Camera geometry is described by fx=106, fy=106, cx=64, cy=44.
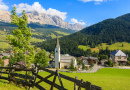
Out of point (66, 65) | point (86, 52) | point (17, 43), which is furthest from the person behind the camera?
point (86, 52)

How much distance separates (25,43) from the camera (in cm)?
2230

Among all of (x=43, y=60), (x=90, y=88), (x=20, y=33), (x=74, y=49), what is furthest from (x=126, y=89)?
(x=74, y=49)

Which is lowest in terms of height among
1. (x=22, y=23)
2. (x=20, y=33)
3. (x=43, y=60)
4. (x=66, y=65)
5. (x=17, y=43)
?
(x=66, y=65)

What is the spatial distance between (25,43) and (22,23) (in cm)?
433

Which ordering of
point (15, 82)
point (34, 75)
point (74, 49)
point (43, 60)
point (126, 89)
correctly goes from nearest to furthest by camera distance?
1. point (34, 75)
2. point (15, 82)
3. point (126, 89)
4. point (43, 60)
5. point (74, 49)

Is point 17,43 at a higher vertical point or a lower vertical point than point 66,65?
higher

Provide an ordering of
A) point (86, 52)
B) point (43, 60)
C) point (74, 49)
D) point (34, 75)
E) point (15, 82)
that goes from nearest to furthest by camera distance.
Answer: point (34, 75) < point (15, 82) < point (43, 60) < point (86, 52) < point (74, 49)

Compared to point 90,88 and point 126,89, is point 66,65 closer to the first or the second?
point 126,89

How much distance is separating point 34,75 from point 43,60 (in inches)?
2211

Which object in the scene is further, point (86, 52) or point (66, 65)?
point (86, 52)

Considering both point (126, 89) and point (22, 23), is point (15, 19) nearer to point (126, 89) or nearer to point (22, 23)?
point (22, 23)

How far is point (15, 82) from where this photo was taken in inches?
425

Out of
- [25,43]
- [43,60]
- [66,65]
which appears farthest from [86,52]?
[25,43]

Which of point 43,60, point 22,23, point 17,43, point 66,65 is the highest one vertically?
point 22,23
